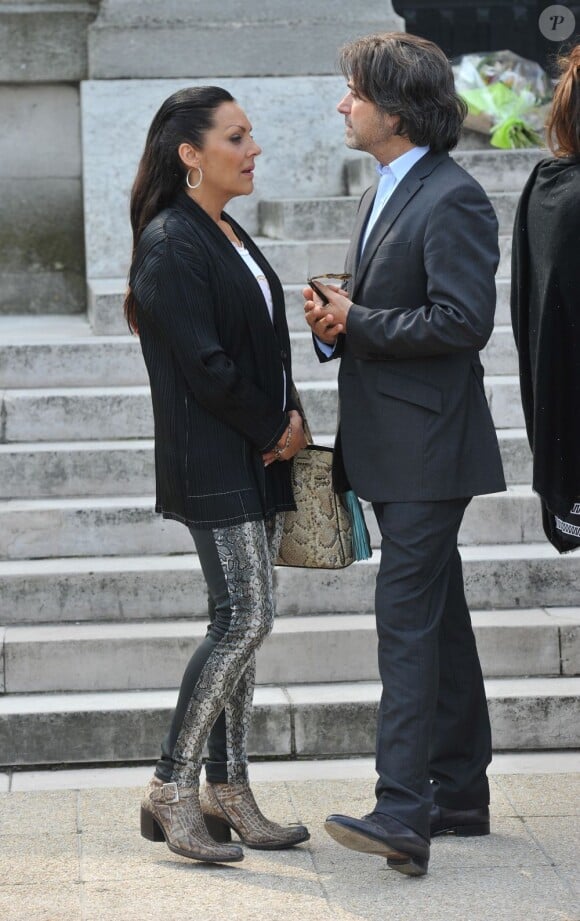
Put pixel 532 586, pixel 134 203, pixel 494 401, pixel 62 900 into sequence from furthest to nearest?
pixel 494 401 → pixel 532 586 → pixel 134 203 → pixel 62 900

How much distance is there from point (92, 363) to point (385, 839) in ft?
10.4

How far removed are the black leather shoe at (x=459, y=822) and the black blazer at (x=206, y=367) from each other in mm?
988

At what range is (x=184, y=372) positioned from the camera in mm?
3764

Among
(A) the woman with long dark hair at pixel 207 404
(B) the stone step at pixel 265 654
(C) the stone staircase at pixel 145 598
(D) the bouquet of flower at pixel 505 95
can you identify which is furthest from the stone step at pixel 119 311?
(A) the woman with long dark hair at pixel 207 404

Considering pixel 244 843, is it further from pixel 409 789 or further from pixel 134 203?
pixel 134 203

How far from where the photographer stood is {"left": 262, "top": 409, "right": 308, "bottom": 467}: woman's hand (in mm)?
3898

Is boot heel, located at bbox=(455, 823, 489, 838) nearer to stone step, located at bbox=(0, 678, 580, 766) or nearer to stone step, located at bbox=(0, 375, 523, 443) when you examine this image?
stone step, located at bbox=(0, 678, 580, 766)

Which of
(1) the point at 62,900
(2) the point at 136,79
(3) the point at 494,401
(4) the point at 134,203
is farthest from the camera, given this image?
(2) the point at 136,79

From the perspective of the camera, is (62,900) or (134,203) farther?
(134,203)

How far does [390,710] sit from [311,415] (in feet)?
8.07

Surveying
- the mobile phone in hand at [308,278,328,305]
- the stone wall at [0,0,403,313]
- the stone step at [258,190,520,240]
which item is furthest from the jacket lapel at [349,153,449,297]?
the stone wall at [0,0,403,313]

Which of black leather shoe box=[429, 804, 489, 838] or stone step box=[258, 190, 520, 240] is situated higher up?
stone step box=[258, 190, 520, 240]

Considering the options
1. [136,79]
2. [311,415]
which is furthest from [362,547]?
[136,79]

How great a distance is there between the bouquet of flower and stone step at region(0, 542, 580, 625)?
3157 millimetres
